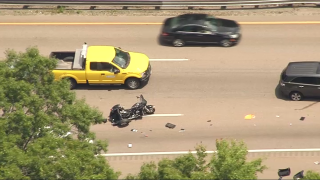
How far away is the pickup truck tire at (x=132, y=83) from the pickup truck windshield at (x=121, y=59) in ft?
1.92

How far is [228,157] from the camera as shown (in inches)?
571

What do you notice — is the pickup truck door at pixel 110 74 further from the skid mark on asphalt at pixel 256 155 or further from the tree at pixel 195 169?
the tree at pixel 195 169

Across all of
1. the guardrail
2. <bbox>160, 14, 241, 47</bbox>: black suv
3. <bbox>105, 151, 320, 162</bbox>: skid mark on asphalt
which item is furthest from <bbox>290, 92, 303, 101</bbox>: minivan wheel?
the guardrail

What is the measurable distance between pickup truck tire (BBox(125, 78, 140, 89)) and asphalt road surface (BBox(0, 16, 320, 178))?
0.30 m

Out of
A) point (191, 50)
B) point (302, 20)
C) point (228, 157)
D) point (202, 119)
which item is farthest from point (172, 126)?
point (302, 20)

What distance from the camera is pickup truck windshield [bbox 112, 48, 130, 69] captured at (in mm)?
24047

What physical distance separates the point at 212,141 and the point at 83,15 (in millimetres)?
10873

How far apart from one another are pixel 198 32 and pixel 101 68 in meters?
5.03

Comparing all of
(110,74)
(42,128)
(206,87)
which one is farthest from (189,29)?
(42,128)

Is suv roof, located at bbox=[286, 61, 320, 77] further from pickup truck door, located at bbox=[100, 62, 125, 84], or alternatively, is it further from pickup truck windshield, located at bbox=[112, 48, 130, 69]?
pickup truck door, located at bbox=[100, 62, 125, 84]

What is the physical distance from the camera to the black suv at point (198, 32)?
26.4m

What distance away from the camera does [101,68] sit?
2384 cm

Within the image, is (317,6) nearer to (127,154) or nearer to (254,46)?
(254,46)

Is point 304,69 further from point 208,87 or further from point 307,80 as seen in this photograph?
point 208,87
